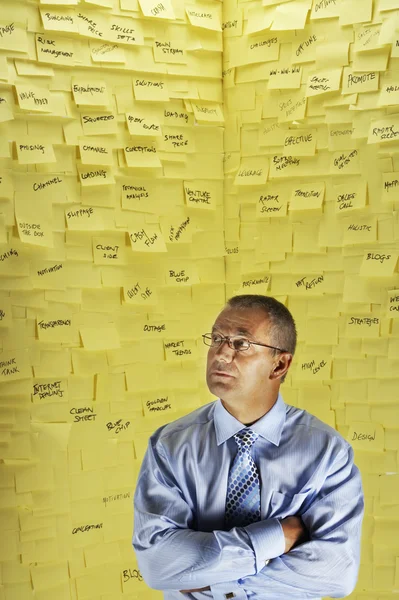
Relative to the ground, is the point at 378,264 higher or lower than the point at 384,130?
lower

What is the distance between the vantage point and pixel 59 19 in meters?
2.46

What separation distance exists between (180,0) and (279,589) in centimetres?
199

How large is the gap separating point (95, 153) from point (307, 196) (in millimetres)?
728

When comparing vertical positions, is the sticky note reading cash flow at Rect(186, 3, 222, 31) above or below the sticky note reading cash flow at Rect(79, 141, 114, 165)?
above

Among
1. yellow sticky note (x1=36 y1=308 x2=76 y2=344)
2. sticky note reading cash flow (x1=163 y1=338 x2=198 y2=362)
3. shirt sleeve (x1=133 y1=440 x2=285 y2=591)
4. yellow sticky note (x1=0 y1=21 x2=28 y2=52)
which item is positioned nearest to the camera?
shirt sleeve (x1=133 y1=440 x2=285 y2=591)

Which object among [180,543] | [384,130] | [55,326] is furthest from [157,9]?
[180,543]

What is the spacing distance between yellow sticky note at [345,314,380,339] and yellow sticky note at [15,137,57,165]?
1103 mm

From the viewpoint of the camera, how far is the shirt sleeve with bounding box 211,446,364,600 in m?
1.71

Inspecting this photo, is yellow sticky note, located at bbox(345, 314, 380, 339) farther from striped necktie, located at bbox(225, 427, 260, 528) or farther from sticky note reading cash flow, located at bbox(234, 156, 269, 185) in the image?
striped necktie, located at bbox(225, 427, 260, 528)

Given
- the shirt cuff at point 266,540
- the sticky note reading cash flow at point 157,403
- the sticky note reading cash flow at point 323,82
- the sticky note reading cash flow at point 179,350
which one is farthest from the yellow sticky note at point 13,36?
the shirt cuff at point 266,540

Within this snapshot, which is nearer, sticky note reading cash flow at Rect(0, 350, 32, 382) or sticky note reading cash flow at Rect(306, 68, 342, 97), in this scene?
sticky note reading cash flow at Rect(0, 350, 32, 382)

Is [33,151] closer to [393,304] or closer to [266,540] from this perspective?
[393,304]

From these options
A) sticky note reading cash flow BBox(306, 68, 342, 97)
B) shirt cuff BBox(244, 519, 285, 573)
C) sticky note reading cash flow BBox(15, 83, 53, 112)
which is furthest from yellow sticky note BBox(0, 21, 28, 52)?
shirt cuff BBox(244, 519, 285, 573)

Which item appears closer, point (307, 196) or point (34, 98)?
point (34, 98)
